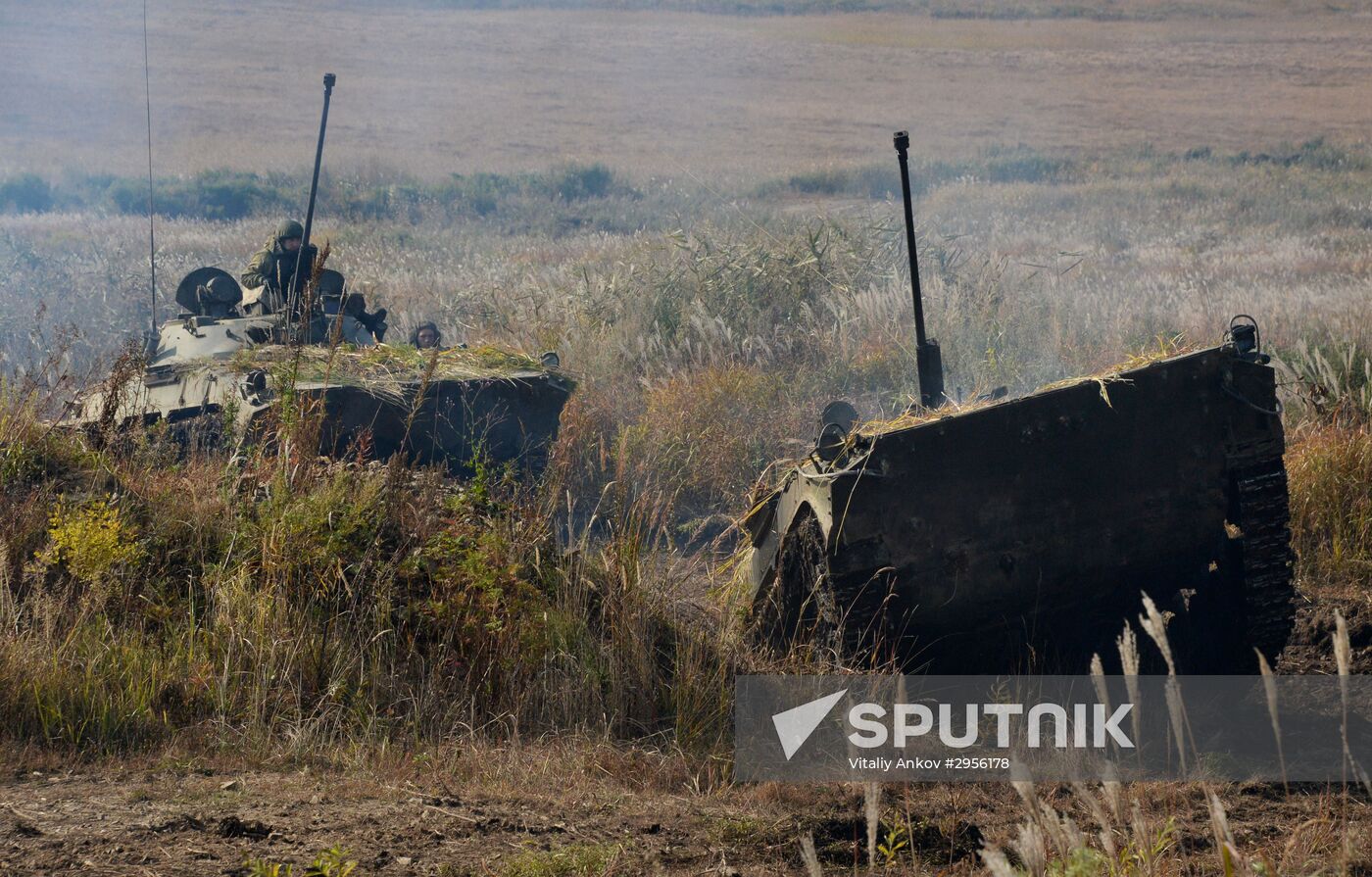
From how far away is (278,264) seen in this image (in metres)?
12.2

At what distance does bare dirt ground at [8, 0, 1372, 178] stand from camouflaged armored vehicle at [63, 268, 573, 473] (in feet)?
77.2

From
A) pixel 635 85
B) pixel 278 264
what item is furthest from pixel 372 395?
pixel 635 85

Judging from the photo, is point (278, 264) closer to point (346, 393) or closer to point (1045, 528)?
point (346, 393)

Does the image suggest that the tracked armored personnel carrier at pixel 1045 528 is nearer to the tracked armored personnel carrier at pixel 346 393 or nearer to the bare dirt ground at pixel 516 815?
the bare dirt ground at pixel 516 815

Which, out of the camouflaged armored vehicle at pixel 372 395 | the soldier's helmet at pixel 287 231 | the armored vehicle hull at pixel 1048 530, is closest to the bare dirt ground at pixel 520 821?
the armored vehicle hull at pixel 1048 530

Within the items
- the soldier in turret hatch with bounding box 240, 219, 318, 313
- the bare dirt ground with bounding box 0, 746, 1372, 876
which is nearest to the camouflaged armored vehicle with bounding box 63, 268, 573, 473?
the soldier in turret hatch with bounding box 240, 219, 318, 313

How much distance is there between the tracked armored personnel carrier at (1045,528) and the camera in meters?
6.11

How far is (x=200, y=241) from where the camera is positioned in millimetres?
27391

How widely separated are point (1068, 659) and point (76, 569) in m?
4.47

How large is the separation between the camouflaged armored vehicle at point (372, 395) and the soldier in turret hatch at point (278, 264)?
833 millimetres

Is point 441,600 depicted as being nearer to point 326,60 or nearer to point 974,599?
point 974,599

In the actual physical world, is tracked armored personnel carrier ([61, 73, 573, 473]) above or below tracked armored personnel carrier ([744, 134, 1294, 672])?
above

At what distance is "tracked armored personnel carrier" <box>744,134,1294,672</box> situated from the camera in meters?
6.11

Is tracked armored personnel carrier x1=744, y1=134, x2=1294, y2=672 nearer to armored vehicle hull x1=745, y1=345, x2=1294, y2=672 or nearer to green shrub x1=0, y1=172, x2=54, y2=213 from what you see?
armored vehicle hull x1=745, y1=345, x2=1294, y2=672
